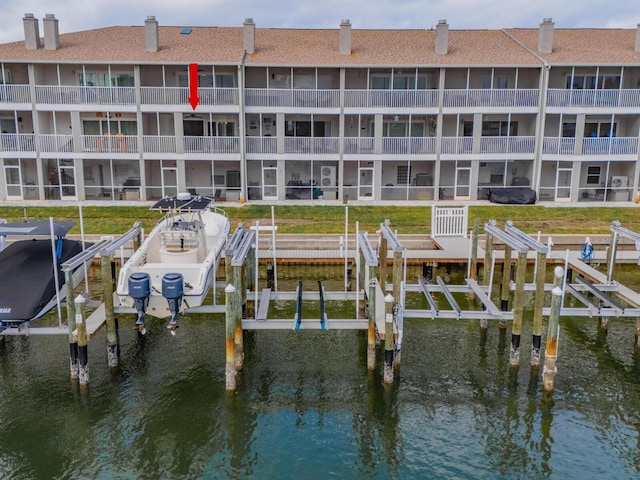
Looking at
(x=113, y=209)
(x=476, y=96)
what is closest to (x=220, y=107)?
(x=113, y=209)

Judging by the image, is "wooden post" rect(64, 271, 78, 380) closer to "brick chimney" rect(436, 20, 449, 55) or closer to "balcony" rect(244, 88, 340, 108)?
"balcony" rect(244, 88, 340, 108)

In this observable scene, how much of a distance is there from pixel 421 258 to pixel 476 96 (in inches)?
604

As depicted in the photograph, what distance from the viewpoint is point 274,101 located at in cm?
3434

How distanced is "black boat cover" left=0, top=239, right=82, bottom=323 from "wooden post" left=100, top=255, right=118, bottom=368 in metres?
1.51

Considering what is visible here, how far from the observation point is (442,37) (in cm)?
3488

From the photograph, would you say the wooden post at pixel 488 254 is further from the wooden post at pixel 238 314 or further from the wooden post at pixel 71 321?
the wooden post at pixel 71 321

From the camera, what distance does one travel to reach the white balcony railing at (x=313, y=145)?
3475 centimetres

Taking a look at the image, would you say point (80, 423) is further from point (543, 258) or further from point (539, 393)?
point (543, 258)

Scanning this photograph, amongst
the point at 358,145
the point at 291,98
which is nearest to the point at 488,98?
the point at 358,145

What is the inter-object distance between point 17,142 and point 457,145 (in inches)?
974

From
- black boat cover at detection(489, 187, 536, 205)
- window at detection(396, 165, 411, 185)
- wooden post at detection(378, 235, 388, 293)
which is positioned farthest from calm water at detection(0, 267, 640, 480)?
window at detection(396, 165, 411, 185)

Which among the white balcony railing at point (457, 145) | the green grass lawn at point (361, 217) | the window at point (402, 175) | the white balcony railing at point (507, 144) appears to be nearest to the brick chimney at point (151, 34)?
the green grass lawn at point (361, 217)

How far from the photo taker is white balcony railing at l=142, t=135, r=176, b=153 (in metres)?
33.9

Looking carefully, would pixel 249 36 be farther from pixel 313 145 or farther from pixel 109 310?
pixel 109 310
